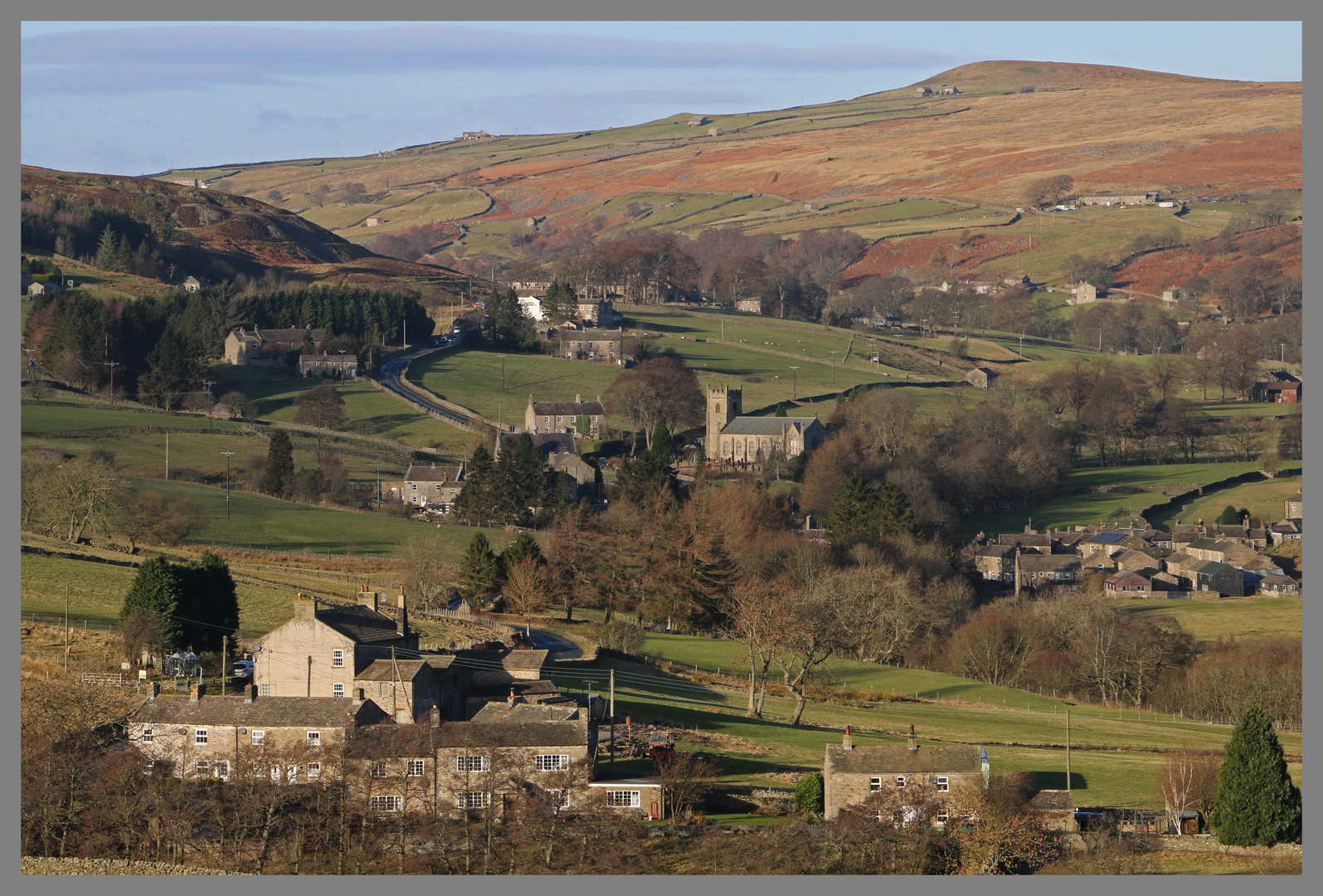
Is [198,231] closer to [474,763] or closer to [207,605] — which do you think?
[207,605]

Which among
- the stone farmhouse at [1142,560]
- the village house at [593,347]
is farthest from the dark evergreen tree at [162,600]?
the village house at [593,347]

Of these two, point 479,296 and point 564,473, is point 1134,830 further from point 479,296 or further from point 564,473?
point 479,296

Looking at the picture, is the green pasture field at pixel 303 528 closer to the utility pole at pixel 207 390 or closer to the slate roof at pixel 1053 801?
the utility pole at pixel 207 390

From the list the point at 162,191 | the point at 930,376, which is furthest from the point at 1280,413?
the point at 162,191

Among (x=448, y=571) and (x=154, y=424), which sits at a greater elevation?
(x=154, y=424)

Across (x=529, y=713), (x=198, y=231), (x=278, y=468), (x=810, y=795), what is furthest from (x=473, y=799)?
(x=198, y=231)

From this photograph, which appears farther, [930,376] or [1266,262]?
[1266,262]
